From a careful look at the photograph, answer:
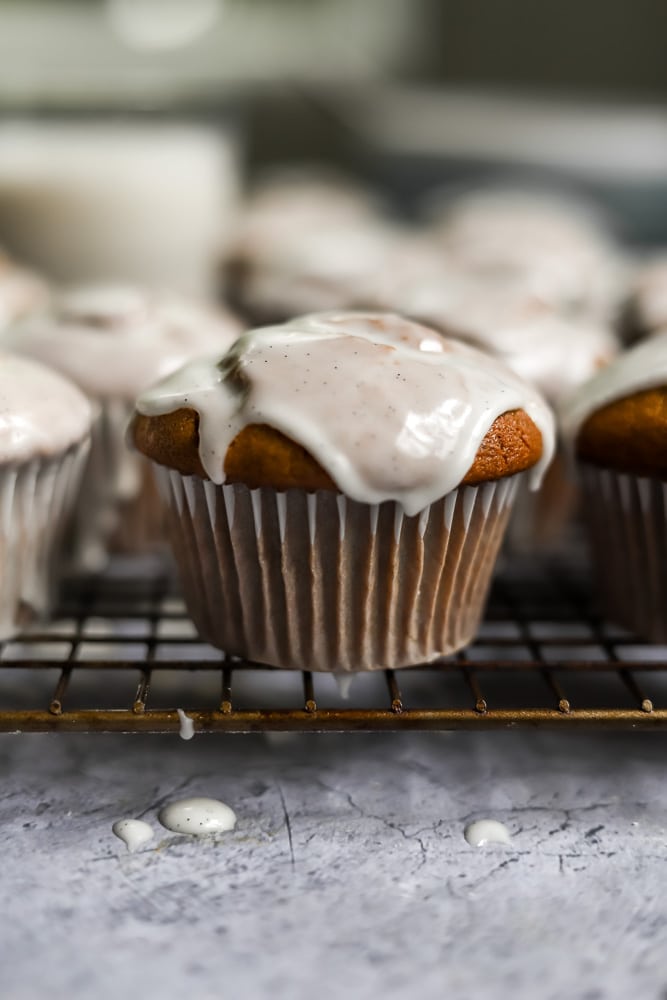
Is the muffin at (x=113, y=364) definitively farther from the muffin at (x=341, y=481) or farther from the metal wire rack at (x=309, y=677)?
the muffin at (x=341, y=481)

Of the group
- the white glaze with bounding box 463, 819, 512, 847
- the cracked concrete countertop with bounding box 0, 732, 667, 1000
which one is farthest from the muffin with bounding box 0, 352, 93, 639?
the white glaze with bounding box 463, 819, 512, 847

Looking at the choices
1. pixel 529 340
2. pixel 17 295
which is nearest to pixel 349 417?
pixel 529 340

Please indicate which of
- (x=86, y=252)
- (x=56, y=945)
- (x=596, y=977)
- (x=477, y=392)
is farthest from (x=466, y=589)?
(x=86, y=252)

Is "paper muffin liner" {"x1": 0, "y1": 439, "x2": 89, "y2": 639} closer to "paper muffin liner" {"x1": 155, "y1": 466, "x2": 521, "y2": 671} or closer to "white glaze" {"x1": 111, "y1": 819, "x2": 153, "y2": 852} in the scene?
"paper muffin liner" {"x1": 155, "y1": 466, "x2": 521, "y2": 671}

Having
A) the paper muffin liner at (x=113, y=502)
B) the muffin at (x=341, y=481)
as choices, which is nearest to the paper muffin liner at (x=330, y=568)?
the muffin at (x=341, y=481)

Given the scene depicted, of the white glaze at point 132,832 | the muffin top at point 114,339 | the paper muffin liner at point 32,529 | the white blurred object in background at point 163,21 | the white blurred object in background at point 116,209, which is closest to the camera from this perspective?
the white glaze at point 132,832

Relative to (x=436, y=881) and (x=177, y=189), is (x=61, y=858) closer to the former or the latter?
(x=436, y=881)
